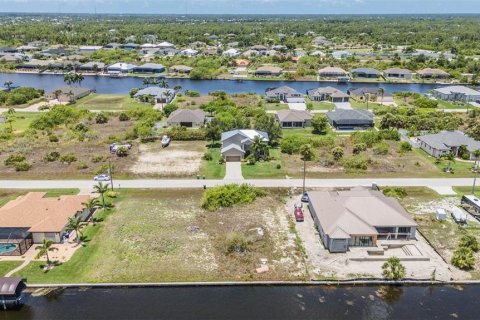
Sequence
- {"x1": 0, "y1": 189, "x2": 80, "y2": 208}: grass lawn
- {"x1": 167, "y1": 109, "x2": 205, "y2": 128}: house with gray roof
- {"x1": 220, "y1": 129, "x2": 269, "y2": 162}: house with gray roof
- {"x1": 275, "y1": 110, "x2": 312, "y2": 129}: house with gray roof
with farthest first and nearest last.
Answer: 1. {"x1": 275, "y1": 110, "x2": 312, "y2": 129}: house with gray roof
2. {"x1": 167, "y1": 109, "x2": 205, "y2": 128}: house with gray roof
3. {"x1": 220, "y1": 129, "x2": 269, "y2": 162}: house with gray roof
4. {"x1": 0, "y1": 189, "x2": 80, "y2": 208}: grass lawn

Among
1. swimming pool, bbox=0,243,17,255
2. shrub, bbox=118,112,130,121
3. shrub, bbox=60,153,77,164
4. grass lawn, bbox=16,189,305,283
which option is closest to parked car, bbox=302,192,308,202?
grass lawn, bbox=16,189,305,283

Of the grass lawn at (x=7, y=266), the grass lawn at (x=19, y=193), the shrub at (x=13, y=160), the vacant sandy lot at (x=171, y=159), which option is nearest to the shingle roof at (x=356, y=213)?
the vacant sandy lot at (x=171, y=159)

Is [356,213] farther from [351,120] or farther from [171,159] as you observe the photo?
[351,120]

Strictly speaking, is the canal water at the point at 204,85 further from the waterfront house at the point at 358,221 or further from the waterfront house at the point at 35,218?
the waterfront house at the point at 35,218

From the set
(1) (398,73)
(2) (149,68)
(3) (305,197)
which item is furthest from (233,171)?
(1) (398,73)

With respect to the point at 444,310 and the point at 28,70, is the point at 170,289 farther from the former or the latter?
the point at 28,70

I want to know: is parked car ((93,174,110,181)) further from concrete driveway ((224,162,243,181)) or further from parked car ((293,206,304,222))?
parked car ((293,206,304,222))
